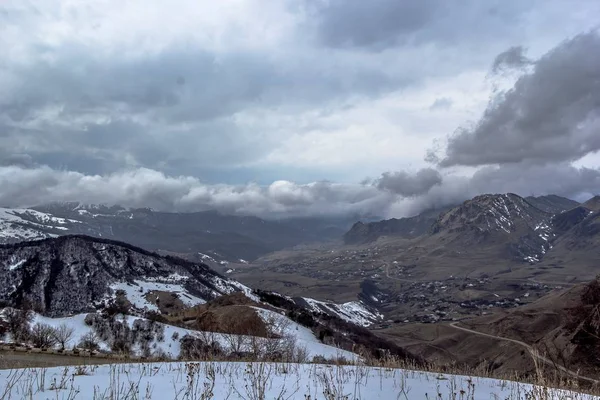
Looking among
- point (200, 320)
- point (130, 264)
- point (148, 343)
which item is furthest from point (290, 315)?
point (130, 264)

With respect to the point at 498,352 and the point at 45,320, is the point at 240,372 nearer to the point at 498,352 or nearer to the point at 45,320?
the point at 45,320

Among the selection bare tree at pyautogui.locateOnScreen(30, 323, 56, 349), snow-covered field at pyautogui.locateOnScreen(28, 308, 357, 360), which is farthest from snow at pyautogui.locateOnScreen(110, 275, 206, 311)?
bare tree at pyautogui.locateOnScreen(30, 323, 56, 349)

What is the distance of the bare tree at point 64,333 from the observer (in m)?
52.2

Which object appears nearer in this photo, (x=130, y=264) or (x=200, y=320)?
(x=200, y=320)

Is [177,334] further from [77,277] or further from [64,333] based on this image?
[77,277]

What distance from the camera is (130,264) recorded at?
192 m

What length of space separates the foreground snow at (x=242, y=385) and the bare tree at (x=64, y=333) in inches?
1776

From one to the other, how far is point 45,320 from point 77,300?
326ft

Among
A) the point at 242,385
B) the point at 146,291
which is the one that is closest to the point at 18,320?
the point at 242,385

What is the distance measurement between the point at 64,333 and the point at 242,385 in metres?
54.2

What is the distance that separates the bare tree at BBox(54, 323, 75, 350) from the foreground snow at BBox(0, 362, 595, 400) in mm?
45116

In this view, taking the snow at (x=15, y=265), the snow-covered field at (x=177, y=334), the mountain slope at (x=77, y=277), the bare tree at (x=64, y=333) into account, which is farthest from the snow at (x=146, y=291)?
the bare tree at (x=64, y=333)

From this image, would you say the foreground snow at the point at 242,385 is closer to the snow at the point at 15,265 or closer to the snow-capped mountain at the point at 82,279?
the snow-capped mountain at the point at 82,279

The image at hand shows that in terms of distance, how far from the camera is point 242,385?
10.7 meters
